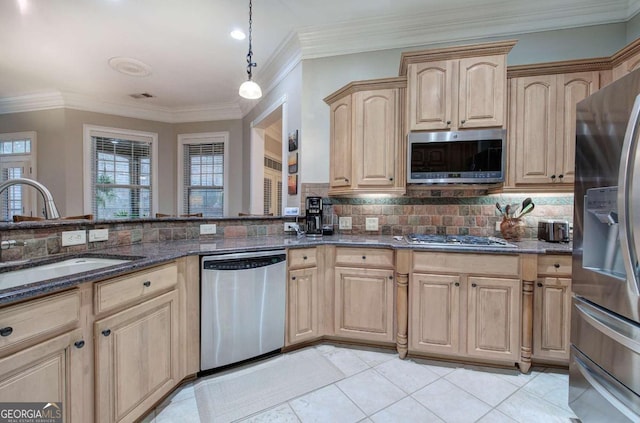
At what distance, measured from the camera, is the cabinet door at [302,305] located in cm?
208

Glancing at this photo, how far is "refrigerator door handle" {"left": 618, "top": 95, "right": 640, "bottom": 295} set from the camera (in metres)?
1.04

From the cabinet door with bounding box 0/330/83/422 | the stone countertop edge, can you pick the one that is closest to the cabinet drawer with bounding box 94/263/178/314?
the stone countertop edge

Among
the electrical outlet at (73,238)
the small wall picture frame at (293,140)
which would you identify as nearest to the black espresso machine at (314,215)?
the small wall picture frame at (293,140)

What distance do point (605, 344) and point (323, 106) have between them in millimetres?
2670

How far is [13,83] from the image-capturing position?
3.99 m

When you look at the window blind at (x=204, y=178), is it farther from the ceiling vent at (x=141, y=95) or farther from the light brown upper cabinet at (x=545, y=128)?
the light brown upper cabinet at (x=545, y=128)

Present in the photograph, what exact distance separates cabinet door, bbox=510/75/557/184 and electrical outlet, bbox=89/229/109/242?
10.1 ft

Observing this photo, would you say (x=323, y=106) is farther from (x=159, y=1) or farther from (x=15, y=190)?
(x=15, y=190)

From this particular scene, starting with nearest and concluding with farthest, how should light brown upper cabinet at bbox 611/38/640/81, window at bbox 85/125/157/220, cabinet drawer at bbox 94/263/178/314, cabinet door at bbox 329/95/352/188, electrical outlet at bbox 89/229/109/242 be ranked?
cabinet drawer at bbox 94/263/178/314 → electrical outlet at bbox 89/229/109/242 → light brown upper cabinet at bbox 611/38/640/81 → cabinet door at bbox 329/95/352/188 → window at bbox 85/125/157/220

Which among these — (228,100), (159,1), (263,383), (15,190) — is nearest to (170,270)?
(263,383)

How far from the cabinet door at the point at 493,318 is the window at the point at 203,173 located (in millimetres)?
4356

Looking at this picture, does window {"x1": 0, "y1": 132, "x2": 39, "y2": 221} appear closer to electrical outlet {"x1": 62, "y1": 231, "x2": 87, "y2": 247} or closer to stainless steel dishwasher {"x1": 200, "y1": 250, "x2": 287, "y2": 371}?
electrical outlet {"x1": 62, "y1": 231, "x2": 87, "y2": 247}

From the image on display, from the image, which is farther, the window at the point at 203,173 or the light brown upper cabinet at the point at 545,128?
the window at the point at 203,173

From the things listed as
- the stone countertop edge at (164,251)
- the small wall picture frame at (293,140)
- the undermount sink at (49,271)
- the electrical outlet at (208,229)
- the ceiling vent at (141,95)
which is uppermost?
the ceiling vent at (141,95)
